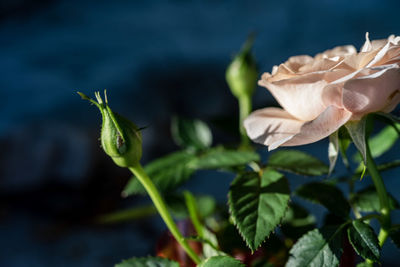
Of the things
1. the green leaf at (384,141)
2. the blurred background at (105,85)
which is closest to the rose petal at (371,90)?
the green leaf at (384,141)

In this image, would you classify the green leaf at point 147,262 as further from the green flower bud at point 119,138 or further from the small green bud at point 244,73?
the small green bud at point 244,73

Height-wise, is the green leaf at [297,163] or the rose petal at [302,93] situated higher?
the rose petal at [302,93]

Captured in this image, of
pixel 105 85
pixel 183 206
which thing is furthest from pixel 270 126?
pixel 105 85

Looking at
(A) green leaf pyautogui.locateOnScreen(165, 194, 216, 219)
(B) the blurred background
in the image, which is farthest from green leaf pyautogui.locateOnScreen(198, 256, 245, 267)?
(B) the blurred background

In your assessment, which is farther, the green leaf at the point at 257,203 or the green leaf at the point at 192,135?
the green leaf at the point at 192,135

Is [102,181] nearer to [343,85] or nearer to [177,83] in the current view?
[177,83]

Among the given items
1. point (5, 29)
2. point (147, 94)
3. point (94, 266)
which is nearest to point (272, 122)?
point (94, 266)

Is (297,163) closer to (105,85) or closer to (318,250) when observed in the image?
(318,250)
